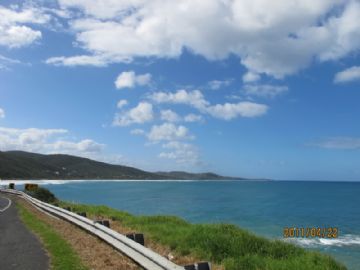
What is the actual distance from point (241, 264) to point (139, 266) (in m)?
2.25

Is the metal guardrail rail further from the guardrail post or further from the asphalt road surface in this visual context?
the asphalt road surface

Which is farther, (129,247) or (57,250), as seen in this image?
(57,250)

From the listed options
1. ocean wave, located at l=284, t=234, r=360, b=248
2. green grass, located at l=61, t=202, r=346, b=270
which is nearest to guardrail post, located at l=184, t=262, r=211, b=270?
green grass, located at l=61, t=202, r=346, b=270

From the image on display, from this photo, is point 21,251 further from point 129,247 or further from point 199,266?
point 199,266

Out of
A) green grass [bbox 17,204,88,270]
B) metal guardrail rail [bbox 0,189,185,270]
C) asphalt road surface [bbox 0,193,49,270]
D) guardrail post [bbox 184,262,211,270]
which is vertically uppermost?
guardrail post [bbox 184,262,211,270]

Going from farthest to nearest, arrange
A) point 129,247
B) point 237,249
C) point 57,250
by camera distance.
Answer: point 237,249 < point 57,250 < point 129,247

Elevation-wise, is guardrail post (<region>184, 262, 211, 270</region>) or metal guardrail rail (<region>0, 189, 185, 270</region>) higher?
guardrail post (<region>184, 262, 211, 270</region>)

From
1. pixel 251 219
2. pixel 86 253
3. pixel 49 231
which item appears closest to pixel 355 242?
pixel 251 219

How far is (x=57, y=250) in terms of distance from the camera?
10.8 metres

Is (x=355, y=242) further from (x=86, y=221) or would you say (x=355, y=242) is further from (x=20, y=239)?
(x=20, y=239)

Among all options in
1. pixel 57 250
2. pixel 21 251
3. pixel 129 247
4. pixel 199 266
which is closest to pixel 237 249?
pixel 129 247

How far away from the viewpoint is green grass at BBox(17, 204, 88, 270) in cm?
892

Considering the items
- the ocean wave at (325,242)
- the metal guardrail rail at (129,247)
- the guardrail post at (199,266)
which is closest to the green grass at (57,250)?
the metal guardrail rail at (129,247)

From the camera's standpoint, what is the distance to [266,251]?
39.1 ft
